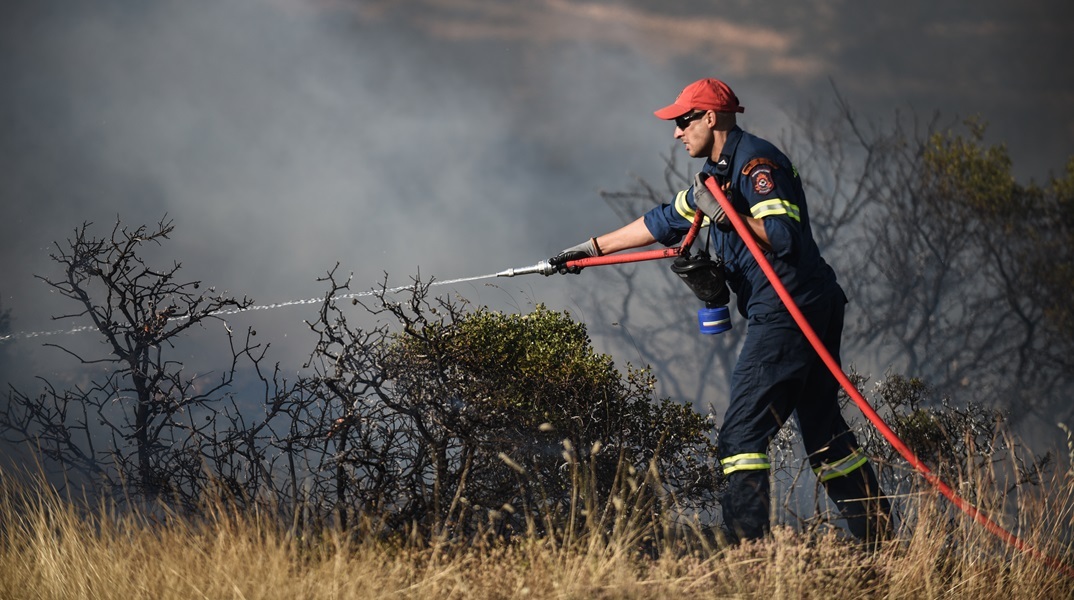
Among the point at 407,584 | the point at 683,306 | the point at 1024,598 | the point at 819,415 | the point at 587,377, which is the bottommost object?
the point at 1024,598

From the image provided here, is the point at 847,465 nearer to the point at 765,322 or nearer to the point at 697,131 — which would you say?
the point at 765,322

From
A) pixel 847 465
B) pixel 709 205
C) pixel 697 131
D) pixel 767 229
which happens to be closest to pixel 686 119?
pixel 697 131

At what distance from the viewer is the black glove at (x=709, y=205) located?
3.83 m

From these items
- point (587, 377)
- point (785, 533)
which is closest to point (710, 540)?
point (587, 377)

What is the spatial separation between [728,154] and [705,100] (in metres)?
0.23

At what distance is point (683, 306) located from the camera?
527 inches

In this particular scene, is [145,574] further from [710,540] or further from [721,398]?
[721,398]

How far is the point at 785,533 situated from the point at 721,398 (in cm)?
1018

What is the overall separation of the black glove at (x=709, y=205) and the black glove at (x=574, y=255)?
2.58 ft

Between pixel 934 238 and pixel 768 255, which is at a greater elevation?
pixel 934 238

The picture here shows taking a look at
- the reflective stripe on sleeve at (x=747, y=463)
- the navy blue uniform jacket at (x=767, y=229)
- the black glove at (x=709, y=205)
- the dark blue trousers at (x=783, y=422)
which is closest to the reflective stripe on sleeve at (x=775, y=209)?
the navy blue uniform jacket at (x=767, y=229)

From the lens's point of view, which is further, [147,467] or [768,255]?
[147,467]

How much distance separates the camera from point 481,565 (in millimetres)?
3402

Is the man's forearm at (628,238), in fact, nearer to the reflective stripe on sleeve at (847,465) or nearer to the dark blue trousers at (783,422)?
the dark blue trousers at (783,422)
